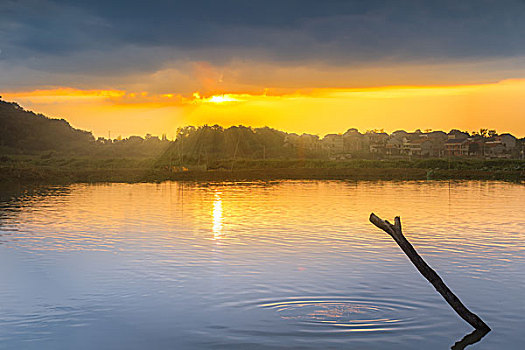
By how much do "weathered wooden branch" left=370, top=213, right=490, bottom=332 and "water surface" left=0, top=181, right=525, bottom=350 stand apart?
0.35m

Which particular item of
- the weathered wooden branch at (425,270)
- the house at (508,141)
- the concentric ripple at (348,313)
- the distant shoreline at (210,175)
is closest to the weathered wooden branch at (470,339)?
the weathered wooden branch at (425,270)

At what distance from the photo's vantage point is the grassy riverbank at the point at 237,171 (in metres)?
49.9

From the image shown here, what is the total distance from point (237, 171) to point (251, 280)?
50.7m

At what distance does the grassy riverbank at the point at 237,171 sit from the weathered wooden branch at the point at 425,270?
41.8m

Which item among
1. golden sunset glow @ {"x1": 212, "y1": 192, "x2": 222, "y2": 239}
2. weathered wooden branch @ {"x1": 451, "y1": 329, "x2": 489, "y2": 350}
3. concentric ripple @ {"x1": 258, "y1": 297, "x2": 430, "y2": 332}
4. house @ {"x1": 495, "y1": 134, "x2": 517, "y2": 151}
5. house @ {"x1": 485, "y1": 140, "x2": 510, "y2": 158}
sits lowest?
weathered wooden branch @ {"x1": 451, "y1": 329, "x2": 489, "y2": 350}

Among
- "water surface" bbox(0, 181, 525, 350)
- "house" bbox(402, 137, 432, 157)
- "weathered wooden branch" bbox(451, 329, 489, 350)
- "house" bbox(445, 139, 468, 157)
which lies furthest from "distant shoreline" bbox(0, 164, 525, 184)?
"house" bbox(402, 137, 432, 157)

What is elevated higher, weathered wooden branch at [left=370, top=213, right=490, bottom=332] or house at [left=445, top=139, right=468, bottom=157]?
house at [left=445, top=139, right=468, bottom=157]

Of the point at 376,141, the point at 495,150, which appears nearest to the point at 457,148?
the point at 495,150

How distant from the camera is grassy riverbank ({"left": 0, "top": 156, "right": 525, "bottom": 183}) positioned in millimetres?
49875

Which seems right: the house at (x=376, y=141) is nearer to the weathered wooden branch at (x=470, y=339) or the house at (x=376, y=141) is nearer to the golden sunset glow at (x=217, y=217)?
the golden sunset glow at (x=217, y=217)

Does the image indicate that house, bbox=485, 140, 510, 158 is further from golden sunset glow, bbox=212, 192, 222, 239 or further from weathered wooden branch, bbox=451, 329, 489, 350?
weathered wooden branch, bbox=451, 329, 489, 350

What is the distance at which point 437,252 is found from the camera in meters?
14.8

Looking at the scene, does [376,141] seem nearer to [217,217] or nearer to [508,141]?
[508,141]

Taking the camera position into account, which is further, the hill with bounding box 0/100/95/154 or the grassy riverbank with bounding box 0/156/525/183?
the hill with bounding box 0/100/95/154
